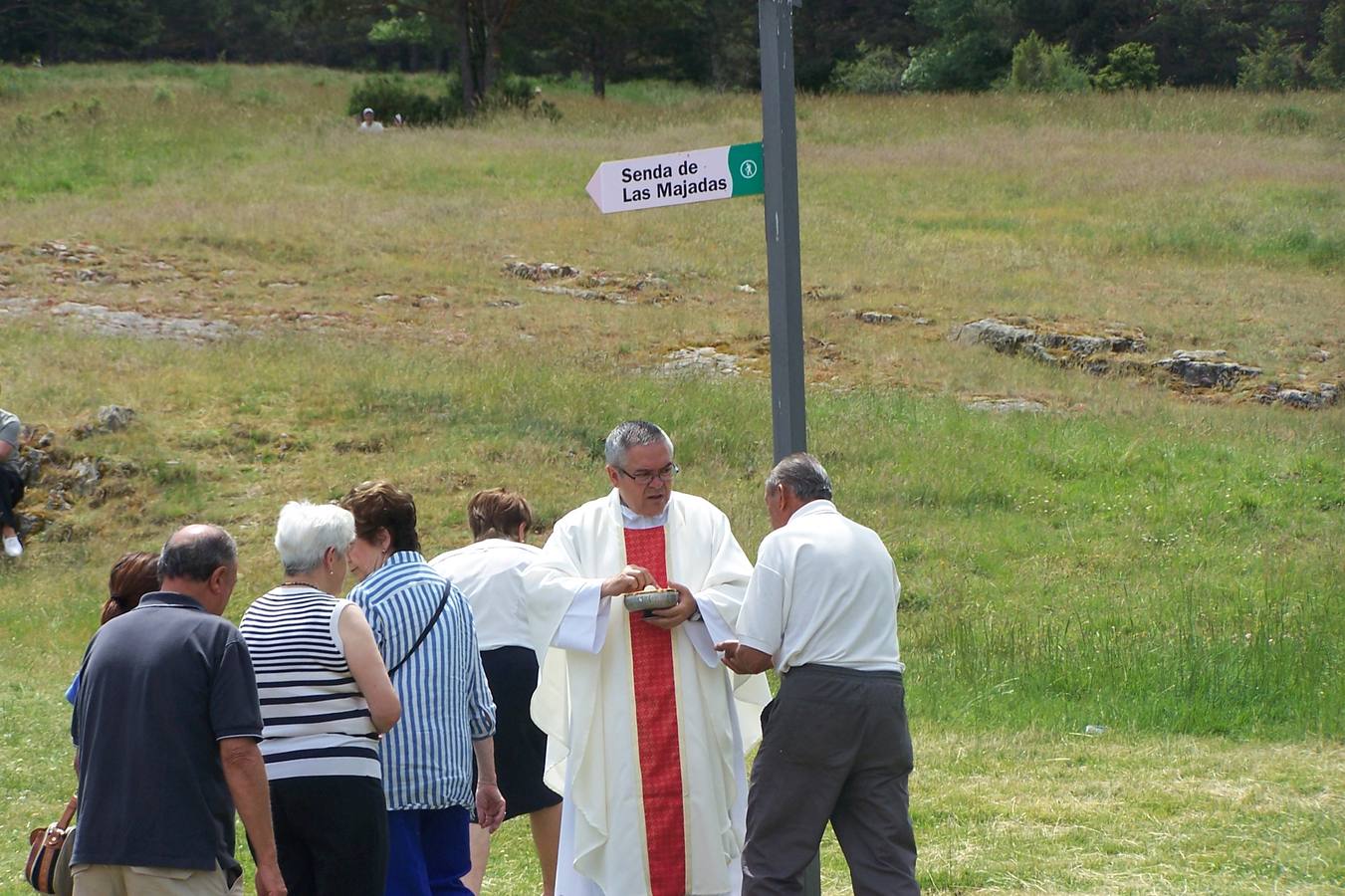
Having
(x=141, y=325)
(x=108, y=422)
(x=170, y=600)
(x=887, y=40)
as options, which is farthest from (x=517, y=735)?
(x=887, y=40)

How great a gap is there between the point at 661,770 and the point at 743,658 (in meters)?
0.65

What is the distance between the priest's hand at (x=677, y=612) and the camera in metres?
4.78

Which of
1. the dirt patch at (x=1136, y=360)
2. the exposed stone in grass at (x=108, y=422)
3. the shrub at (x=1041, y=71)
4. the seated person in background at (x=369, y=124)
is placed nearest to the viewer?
the exposed stone in grass at (x=108, y=422)

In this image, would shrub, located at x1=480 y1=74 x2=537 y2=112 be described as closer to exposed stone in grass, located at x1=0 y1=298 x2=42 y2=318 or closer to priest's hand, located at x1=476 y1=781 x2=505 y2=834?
exposed stone in grass, located at x1=0 y1=298 x2=42 y2=318

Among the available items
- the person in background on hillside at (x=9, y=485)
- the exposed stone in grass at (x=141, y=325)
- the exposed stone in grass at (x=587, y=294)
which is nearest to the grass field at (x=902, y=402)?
the person in background on hillside at (x=9, y=485)

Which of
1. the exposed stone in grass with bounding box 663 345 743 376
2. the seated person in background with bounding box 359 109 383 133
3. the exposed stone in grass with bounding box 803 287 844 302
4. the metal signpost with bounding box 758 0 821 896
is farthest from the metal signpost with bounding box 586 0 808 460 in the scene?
the seated person in background with bounding box 359 109 383 133

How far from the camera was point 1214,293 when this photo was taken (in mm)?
20438

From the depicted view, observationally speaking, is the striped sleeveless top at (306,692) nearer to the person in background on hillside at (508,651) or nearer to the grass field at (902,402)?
the person in background on hillside at (508,651)

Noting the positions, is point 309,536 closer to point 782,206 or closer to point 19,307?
point 782,206

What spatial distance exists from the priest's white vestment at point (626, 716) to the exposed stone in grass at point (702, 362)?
11.1 m

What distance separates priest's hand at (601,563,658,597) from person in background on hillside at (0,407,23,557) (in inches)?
341

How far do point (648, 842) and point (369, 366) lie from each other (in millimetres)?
11110

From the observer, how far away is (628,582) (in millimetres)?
4801

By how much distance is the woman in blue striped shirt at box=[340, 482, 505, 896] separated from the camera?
450 cm
